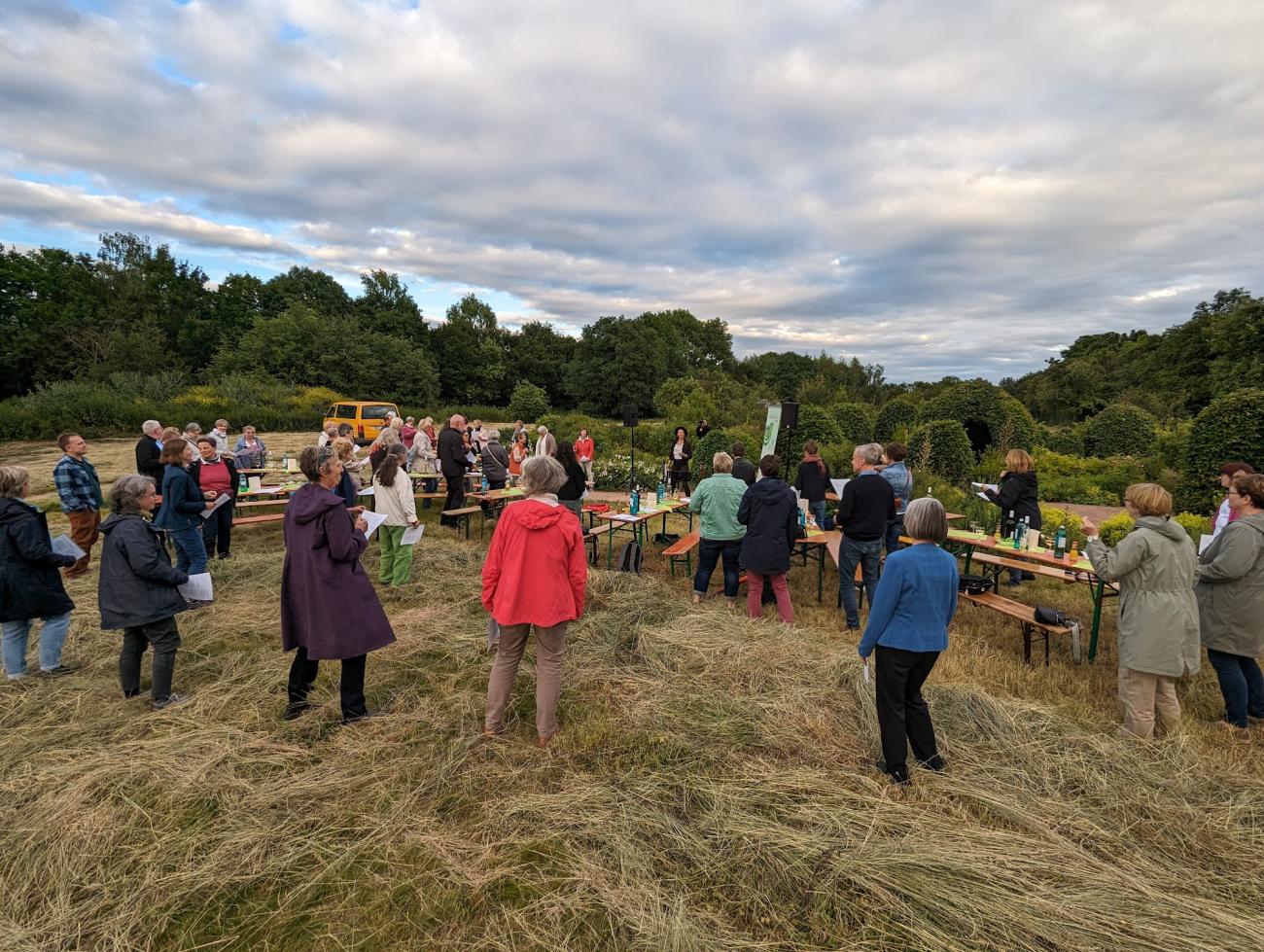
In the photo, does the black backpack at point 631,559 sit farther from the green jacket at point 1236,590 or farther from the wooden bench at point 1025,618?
the green jacket at point 1236,590

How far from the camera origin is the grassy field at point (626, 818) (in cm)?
214

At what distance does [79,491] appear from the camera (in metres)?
5.61

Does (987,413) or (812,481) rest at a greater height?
(987,413)

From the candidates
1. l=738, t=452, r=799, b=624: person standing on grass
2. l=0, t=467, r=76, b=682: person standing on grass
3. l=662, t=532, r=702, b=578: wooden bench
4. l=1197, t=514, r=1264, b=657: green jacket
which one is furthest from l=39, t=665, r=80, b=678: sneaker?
l=1197, t=514, r=1264, b=657: green jacket

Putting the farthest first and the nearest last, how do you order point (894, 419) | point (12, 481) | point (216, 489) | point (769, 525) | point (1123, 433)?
1. point (894, 419)
2. point (1123, 433)
3. point (216, 489)
4. point (769, 525)
5. point (12, 481)

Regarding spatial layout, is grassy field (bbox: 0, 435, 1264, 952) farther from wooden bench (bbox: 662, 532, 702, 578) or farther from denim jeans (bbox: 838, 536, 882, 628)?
wooden bench (bbox: 662, 532, 702, 578)

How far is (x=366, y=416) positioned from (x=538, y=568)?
56.4 feet

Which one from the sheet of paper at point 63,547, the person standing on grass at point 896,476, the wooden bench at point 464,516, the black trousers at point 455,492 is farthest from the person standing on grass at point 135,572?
the person standing on grass at point 896,476

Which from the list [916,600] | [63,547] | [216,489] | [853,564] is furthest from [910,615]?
[216,489]

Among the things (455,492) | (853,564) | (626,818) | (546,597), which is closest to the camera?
(626,818)

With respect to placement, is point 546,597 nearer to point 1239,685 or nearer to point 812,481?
point 1239,685

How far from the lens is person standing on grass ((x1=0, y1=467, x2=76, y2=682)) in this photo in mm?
3547

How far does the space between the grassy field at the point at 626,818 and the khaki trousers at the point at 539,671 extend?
0.58ft

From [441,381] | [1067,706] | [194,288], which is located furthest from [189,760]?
[194,288]
